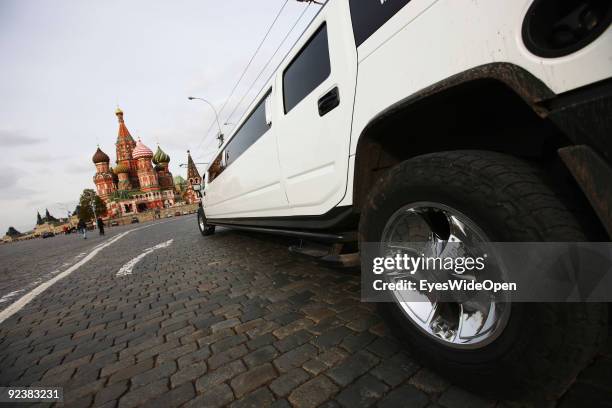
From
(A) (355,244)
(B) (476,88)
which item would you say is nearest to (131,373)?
(A) (355,244)

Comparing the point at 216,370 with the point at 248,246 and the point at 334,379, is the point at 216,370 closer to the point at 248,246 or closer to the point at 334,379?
the point at 334,379

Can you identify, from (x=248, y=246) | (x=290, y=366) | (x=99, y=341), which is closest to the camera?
(x=290, y=366)

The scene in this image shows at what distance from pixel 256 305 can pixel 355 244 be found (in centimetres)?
115

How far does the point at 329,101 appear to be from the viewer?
1.95m

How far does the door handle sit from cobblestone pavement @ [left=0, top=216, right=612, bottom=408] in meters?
1.55

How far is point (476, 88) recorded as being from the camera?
119 centimetres

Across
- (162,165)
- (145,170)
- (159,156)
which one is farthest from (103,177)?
(159,156)

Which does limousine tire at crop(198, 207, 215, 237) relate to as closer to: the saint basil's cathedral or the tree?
the saint basil's cathedral

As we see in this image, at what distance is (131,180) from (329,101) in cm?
9117

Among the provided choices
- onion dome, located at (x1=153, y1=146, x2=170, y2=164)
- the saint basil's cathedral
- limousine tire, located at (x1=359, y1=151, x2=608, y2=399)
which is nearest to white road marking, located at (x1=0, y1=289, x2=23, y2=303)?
limousine tire, located at (x1=359, y1=151, x2=608, y2=399)

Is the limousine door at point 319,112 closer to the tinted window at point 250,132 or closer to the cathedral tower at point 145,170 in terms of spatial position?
the tinted window at point 250,132

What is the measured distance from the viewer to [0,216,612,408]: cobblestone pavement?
1409 millimetres

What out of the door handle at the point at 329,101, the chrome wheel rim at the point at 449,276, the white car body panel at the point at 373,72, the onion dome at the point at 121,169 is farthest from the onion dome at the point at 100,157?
the chrome wheel rim at the point at 449,276

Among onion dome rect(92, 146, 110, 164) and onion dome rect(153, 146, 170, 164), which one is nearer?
onion dome rect(92, 146, 110, 164)
